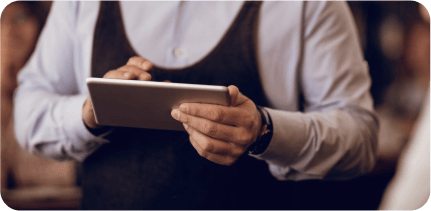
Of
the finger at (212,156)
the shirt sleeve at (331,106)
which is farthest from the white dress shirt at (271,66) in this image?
the finger at (212,156)

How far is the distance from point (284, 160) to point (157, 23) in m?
0.32

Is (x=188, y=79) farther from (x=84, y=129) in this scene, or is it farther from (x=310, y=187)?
(x=310, y=187)

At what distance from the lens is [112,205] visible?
0.49m

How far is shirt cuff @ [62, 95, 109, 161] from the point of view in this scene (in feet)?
1.45

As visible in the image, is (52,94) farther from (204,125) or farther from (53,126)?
(204,125)

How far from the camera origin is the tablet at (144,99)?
11.7 inches

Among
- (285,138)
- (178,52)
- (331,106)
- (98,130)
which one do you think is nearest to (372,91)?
(331,106)

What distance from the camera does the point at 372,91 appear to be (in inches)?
24.8

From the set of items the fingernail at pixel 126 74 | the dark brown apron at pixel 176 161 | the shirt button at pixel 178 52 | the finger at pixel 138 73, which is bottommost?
the dark brown apron at pixel 176 161

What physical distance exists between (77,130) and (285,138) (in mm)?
325

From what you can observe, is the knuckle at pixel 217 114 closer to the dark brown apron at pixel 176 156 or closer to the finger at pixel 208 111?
the finger at pixel 208 111

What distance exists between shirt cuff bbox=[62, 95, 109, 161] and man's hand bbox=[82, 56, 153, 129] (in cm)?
2

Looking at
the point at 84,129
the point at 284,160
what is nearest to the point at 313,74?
the point at 284,160

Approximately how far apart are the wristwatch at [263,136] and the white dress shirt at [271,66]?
0.17 ft
